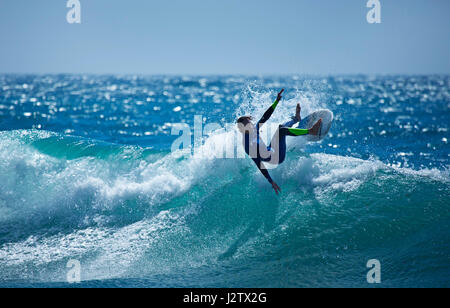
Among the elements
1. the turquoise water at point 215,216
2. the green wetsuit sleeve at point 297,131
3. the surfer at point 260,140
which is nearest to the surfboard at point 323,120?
the turquoise water at point 215,216

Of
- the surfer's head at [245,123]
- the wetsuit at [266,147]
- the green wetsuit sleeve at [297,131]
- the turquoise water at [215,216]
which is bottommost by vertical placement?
the turquoise water at [215,216]

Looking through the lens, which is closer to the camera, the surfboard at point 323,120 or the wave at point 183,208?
the wave at point 183,208

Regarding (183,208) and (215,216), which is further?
(183,208)

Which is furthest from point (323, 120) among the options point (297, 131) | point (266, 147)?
point (266, 147)

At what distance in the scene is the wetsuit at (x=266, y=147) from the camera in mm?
5957

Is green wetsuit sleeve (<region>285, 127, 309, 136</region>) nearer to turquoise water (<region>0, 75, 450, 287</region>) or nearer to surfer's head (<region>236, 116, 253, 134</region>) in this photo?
surfer's head (<region>236, 116, 253, 134</region>)

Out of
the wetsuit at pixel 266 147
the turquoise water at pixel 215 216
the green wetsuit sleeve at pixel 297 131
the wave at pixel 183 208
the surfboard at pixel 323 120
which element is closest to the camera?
the turquoise water at pixel 215 216

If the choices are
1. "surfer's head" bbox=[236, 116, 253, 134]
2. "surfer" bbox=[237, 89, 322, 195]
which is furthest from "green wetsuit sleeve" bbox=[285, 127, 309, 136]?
"surfer's head" bbox=[236, 116, 253, 134]

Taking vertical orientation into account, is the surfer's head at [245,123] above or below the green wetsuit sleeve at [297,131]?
above

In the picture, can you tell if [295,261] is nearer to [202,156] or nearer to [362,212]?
[362,212]

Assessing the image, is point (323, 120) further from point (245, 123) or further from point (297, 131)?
point (245, 123)

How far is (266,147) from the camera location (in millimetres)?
6098

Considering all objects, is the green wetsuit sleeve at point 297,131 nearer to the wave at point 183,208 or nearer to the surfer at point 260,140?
Answer: the surfer at point 260,140
